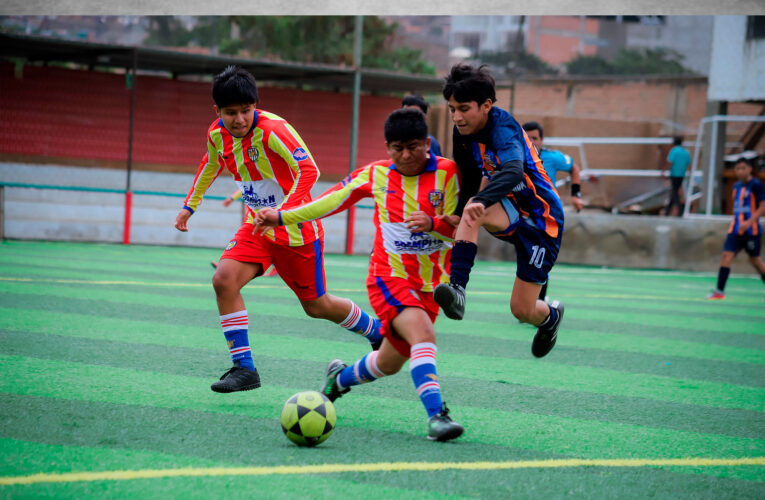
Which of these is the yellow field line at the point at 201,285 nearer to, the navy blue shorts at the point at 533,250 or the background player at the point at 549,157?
the background player at the point at 549,157

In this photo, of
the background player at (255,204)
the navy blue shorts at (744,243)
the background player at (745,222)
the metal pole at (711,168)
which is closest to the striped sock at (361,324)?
the background player at (255,204)

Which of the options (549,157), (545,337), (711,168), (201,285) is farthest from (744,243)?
(711,168)

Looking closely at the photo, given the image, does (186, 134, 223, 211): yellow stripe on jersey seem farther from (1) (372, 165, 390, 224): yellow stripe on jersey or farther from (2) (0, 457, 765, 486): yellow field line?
(2) (0, 457, 765, 486): yellow field line

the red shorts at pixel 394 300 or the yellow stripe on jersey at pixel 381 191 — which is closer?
the red shorts at pixel 394 300

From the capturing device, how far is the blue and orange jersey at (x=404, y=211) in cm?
471

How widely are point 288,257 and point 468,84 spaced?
Result: 5.48 feet

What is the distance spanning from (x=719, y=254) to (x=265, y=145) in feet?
52.8

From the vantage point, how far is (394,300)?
4598mm

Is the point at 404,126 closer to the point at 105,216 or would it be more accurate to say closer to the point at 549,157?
the point at 549,157

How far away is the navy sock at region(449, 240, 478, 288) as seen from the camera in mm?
4613

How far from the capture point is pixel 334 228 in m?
21.0

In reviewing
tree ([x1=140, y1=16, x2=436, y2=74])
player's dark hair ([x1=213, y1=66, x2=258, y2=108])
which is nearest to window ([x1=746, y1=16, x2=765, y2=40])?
tree ([x1=140, y1=16, x2=436, y2=74])

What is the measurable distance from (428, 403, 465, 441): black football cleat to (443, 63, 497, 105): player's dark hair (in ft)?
5.96

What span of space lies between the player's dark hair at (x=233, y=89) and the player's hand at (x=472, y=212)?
1.70 metres
